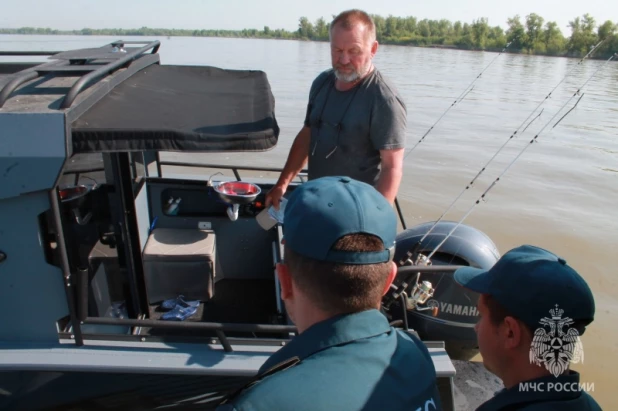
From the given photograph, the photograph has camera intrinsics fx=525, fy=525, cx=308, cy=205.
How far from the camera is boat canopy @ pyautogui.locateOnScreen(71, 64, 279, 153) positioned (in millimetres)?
2107

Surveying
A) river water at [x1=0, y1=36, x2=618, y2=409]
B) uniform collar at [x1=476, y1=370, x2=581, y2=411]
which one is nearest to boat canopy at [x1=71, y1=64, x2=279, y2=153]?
uniform collar at [x1=476, y1=370, x2=581, y2=411]

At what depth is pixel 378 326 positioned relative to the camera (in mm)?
1195

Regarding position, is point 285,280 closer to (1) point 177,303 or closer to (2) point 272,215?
(2) point 272,215

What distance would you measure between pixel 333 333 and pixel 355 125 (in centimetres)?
189

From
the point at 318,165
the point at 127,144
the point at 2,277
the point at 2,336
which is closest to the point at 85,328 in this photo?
the point at 2,336

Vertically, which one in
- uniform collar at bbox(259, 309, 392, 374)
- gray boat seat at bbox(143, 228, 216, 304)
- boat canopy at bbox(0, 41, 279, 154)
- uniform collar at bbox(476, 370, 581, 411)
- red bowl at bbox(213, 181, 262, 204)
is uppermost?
boat canopy at bbox(0, 41, 279, 154)

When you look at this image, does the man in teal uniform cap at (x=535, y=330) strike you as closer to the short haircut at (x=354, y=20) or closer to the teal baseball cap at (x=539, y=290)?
the teal baseball cap at (x=539, y=290)

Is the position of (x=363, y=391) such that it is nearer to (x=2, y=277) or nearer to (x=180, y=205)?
(x=2, y=277)

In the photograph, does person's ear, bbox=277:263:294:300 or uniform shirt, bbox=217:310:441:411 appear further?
person's ear, bbox=277:263:294:300

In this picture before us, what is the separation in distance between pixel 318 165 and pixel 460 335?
5.15 feet

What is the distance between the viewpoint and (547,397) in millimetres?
1459

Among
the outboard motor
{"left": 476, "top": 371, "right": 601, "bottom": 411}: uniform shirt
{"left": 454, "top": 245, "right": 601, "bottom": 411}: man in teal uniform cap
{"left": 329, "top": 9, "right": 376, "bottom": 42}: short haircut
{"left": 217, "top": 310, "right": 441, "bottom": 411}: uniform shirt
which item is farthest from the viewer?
the outboard motor

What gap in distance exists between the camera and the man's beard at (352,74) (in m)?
2.85

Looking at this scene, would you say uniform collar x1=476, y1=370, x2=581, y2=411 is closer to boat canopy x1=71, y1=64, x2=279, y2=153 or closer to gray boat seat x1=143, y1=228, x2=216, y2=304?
boat canopy x1=71, y1=64, x2=279, y2=153
